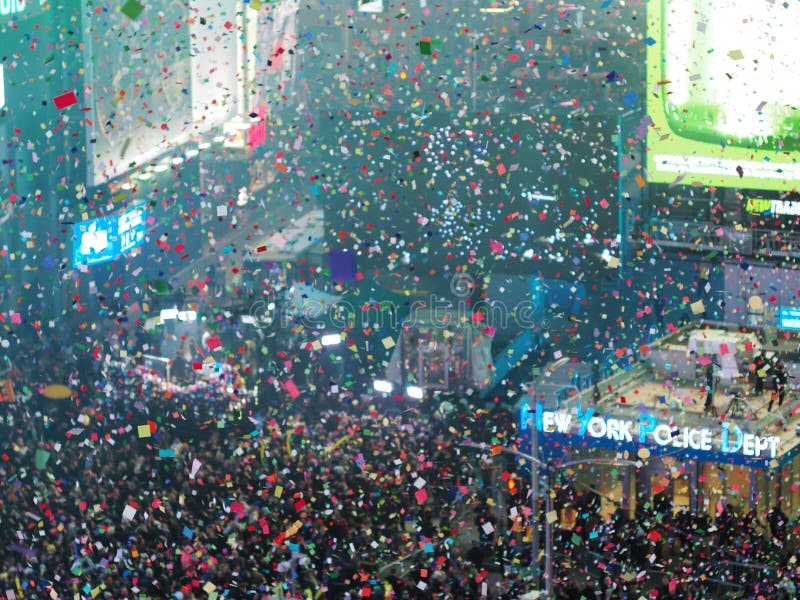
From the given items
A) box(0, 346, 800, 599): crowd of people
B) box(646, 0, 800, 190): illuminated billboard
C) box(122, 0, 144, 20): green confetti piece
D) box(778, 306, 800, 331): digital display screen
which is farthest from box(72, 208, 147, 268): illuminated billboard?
box(778, 306, 800, 331): digital display screen

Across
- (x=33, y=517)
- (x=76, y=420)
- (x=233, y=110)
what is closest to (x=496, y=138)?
(x=233, y=110)

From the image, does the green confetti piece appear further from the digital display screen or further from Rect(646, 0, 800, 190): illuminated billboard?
the digital display screen

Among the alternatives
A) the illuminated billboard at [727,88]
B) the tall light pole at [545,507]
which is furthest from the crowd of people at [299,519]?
the illuminated billboard at [727,88]

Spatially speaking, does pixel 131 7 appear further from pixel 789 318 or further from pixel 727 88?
pixel 789 318

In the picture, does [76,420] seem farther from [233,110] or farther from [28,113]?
[233,110]

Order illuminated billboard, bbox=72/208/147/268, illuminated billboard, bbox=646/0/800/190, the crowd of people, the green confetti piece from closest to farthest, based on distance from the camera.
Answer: the green confetti piece → illuminated billboard, bbox=646/0/800/190 → the crowd of people → illuminated billboard, bbox=72/208/147/268

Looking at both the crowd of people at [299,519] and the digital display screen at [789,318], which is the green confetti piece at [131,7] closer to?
the crowd of people at [299,519]
